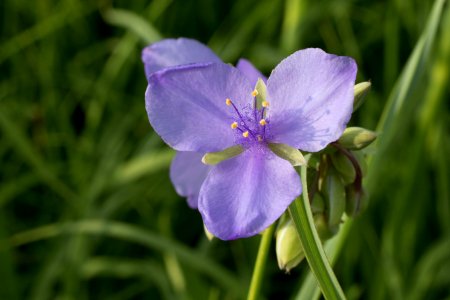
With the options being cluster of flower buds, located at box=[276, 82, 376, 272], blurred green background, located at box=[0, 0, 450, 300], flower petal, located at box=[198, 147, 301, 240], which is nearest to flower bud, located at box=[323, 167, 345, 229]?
cluster of flower buds, located at box=[276, 82, 376, 272]

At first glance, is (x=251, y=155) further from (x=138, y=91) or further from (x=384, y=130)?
(x=138, y=91)

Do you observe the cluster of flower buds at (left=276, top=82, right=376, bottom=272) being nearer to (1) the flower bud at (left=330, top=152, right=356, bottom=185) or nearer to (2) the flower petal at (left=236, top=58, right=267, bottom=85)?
(1) the flower bud at (left=330, top=152, right=356, bottom=185)

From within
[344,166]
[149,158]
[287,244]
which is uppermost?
[344,166]

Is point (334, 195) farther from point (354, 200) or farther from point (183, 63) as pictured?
point (183, 63)

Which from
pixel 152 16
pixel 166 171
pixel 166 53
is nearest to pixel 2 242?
pixel 166 171

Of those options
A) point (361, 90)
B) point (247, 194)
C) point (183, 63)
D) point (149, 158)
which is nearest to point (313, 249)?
point (247, 194)

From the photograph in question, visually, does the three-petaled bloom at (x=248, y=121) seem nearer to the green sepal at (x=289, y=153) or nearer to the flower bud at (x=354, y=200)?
the green sepal at (x=289, y=153)
